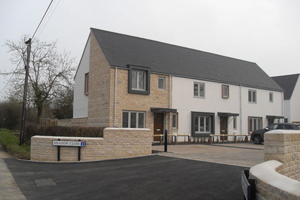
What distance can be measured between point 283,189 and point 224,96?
2112cm

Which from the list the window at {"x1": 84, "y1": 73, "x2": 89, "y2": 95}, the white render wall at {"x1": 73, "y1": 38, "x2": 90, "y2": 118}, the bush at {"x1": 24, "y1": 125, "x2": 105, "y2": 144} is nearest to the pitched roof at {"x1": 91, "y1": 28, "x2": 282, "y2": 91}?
the white render wall at {"x1": 73, "y1": 38, "x2": 90, "y2": 118}

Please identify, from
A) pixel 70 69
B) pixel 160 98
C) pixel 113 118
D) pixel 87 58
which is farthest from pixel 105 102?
pixel 70 69

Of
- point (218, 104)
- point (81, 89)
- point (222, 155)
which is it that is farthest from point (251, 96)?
point (81, 89)

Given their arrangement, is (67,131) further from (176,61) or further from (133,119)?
(176,61)

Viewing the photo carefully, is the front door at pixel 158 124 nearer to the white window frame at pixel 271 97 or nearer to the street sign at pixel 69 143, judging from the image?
the street sign at pixel 69 143

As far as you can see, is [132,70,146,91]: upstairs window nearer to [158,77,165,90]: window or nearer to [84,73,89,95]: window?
[158,77,165,90]: window

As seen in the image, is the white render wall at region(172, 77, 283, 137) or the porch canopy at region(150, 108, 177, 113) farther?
the white render wall at region(172, 77, 283, 137)

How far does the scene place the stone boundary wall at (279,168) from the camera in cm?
443

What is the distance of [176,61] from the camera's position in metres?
24.1

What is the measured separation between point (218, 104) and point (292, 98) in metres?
17.0

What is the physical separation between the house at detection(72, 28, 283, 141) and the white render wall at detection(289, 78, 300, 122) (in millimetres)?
8547

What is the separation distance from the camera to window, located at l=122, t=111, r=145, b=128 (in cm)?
1950

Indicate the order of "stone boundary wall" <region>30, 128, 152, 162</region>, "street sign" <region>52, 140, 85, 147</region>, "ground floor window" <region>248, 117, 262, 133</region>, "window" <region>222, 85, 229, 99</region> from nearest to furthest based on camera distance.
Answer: "street sign" <region>52, 140, 85, 147</region> < "stone boundary wall" <region>30, 128, 152, 162</region> < "window" <region>222, 85, 229, 99</region> < "ground floor window" <region>248, 117, 262, 133</region>

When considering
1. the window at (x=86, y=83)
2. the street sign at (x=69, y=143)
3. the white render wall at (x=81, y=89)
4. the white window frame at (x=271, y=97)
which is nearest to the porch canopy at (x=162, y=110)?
the white render wall at (x=81, y=89)
